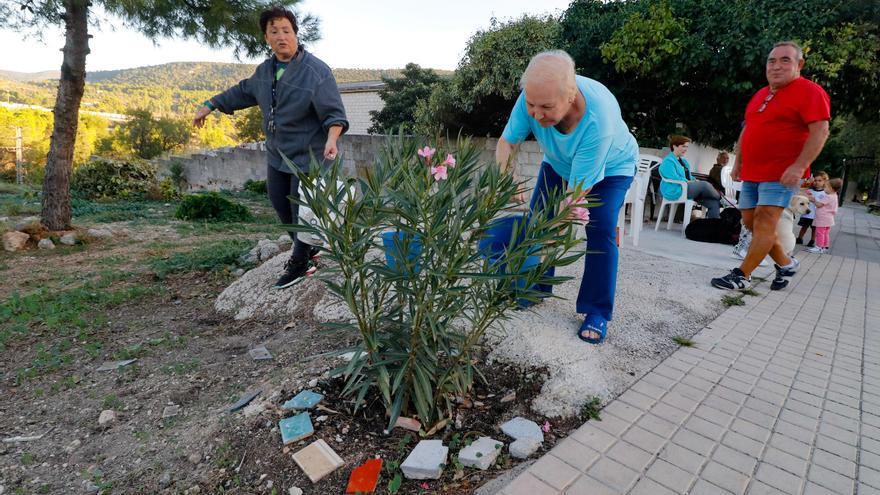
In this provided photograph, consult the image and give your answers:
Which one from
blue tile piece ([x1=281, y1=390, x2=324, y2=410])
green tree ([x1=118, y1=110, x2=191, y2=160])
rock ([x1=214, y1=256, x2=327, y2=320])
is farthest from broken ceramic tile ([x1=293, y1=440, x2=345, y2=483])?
green tree ([x1=118, y1=110, x2=191, y2=160])

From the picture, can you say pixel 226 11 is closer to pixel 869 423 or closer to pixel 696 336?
pixel 696 336

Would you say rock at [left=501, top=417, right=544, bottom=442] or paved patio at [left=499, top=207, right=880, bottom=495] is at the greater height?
paved patio at [left=499, top=207, right=880, bottom=495]

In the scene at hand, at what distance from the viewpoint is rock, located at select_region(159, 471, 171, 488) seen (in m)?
1.56

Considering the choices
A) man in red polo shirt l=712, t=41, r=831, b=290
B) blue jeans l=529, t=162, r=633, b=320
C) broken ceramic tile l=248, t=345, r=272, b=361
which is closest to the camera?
blue jeans l=529, t=162, r=633, b=320

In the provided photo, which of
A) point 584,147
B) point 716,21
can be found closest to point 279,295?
point 584,147

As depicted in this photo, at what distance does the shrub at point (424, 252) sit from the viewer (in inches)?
57.6

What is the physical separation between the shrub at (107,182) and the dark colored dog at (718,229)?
37.7 ft

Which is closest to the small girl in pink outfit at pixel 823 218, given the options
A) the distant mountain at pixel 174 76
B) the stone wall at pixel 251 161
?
the stone wall at pixel 251 161

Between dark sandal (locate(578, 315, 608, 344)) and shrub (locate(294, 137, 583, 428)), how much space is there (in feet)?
3.00

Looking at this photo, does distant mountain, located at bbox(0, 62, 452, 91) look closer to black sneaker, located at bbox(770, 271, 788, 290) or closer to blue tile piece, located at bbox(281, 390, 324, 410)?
black sneaker, located at bbox(770, 271, 788, 290)

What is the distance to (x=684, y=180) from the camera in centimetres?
618

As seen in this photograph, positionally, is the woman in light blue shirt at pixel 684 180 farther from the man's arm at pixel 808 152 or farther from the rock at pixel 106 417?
the rock at pixel 106 417

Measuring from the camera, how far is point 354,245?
58.7 inches

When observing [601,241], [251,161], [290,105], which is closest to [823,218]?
[601,241]
